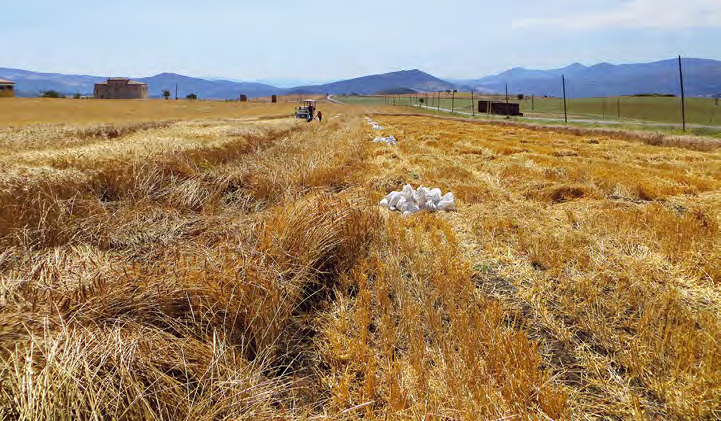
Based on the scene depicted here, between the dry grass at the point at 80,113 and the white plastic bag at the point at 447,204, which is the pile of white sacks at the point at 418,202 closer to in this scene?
the white plastic bag at the point at 447,204

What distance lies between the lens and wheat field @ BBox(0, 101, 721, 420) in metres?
2.10

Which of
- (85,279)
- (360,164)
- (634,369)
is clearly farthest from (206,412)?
(360,164)

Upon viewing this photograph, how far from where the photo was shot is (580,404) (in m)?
2.31

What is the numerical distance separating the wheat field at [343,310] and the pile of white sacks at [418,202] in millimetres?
575

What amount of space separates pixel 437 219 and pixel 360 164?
5843 mm

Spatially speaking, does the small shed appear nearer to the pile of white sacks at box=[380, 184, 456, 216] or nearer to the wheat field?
the pile of white sacks at box=[380, 184, 456, 216]

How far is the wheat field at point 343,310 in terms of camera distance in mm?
2104

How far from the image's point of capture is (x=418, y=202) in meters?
7.03

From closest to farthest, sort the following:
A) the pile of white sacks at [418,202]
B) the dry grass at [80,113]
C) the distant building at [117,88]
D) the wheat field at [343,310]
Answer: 1. the wheat field at [343,310]
2. the pile of white sacks at [418,202]
3. the dry grass at [80,113]
4. the distant building at [117,88]

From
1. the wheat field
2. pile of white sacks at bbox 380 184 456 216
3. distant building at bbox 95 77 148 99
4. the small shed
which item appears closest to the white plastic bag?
pile of white sacks at bbox 380 184 456 216

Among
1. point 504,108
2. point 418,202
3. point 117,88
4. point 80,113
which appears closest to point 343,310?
point 418,202

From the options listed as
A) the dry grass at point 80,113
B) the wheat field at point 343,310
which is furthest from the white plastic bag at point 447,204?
the dry grass at point 80,113

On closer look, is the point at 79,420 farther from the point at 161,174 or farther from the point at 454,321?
the point at 161,174

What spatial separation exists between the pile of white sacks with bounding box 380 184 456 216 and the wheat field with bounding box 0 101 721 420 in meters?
0.58
